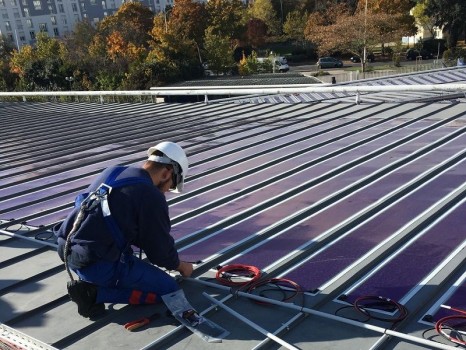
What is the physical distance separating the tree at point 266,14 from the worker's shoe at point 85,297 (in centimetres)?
5733

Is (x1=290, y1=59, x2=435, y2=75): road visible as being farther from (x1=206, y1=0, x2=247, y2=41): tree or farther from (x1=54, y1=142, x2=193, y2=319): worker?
(x1=54, y1=142, x2=193, y2=319): worker

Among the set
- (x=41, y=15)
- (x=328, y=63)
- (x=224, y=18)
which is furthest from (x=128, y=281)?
(x=41, y=15)

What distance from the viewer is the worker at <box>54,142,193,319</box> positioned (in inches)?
125

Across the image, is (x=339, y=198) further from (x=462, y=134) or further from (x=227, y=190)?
(x=462, y=134)

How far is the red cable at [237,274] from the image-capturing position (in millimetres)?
3641

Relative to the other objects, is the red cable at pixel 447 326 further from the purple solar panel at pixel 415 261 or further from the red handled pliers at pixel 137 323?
the red handled pliers at pixel 137 323

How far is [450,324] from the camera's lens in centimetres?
290

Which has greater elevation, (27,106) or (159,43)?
(159,43)

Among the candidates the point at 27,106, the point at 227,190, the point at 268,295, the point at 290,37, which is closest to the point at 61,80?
the point at 27,106

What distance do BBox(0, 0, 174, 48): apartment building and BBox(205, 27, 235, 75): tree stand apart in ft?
138

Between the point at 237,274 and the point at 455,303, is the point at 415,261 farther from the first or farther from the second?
the point at 237,274

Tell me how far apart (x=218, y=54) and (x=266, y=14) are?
22.0 m

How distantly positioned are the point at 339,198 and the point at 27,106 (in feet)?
49.5

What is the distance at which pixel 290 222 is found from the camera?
15.8ft
